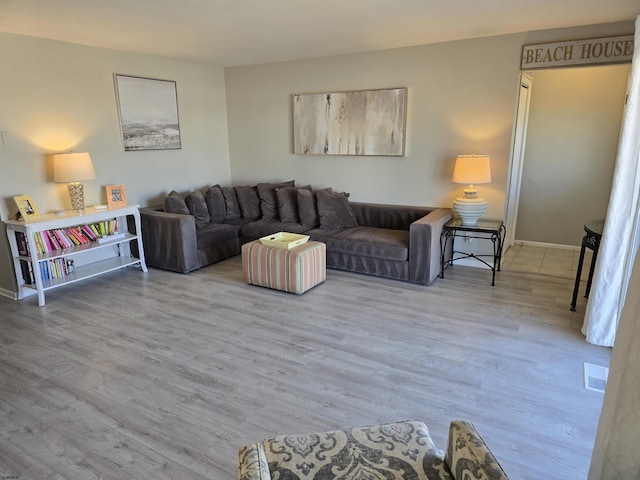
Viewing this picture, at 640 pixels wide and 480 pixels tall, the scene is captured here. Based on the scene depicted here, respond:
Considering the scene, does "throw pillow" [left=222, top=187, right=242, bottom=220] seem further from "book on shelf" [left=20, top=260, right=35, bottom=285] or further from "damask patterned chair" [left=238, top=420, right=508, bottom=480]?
"damask patterned chair" [left=238, top=420, right=508, bottom=480]

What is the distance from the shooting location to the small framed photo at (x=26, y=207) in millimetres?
3979

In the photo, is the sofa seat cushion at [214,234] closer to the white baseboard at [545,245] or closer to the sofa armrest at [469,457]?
the white baseboard at [545,245]

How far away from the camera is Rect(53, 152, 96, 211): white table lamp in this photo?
13.6 feet

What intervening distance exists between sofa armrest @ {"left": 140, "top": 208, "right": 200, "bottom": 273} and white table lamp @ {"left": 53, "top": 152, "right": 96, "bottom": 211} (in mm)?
715

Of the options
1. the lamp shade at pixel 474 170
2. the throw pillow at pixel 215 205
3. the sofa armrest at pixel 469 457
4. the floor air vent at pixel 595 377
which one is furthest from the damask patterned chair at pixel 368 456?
the throw pillow at pixel 215 205

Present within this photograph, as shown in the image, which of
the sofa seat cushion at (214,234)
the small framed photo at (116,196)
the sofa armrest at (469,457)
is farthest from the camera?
the sofa seat cushion at (214,234)

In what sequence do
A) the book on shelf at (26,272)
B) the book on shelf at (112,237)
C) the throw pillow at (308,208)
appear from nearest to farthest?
the book on shelf at (26,272) → the book on shelf at (112,237) → the throw pillow at (308,208)

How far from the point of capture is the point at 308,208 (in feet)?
17.0

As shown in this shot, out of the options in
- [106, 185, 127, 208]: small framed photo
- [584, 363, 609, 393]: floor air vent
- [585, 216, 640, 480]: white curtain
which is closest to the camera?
[585, 216, 640, 480]: white curtain

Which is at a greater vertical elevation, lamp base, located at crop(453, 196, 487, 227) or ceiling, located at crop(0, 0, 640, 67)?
ceiling, located at crop(0, 0, 640, 67)

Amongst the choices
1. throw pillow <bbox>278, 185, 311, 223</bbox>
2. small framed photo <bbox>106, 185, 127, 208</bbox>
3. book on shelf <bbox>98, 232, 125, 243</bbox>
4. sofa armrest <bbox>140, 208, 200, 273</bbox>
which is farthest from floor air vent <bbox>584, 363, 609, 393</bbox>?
small framed photo <bbox>106, 185, 127, 208</bbox>

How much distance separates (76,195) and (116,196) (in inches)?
19.6

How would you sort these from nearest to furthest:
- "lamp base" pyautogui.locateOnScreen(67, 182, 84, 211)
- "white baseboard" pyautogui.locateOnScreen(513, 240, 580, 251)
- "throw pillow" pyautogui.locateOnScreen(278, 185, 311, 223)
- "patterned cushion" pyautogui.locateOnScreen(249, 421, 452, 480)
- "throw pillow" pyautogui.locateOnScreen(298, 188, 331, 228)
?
1. "patterned cushion" pyautogui.locateOnScreen(249, 421, 452, 480)
2. "lamp base" pyautogui.locateOnScreen(67, 182, 84, 211)
3. "throw pillow" pyautogui.locateOnScreen(298, 188, 331, 228)
4. "throw pillow" pyautogui.locateOnScreen(278, 185, 311, 223)
5. "white baseboard" pyautogui.locateOnScreen(513, 240, 580, 251)

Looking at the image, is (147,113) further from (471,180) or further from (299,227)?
(471,180)
